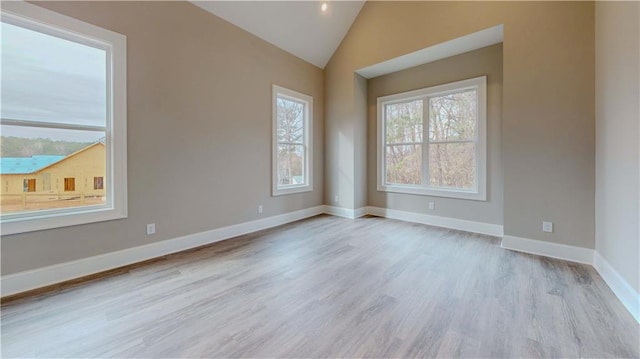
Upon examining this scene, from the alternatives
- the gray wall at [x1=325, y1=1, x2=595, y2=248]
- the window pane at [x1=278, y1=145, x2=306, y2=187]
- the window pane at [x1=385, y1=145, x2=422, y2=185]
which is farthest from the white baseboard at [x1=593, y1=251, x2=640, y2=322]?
the window pane at [x1=278, y1=145, x2=306, y2=187]

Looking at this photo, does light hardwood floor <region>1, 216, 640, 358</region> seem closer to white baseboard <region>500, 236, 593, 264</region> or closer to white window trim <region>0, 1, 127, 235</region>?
white baseboard <region>500, 236, 593, 264</region>

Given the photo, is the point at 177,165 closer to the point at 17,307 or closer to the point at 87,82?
the point at 87,82

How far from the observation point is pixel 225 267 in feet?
8.81

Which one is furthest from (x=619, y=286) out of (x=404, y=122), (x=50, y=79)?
(x=50, y=79)

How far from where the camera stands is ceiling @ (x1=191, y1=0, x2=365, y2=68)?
3.62 metres

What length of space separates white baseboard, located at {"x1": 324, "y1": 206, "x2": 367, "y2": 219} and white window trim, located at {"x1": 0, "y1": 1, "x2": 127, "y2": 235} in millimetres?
3507

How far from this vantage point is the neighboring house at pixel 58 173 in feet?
7.26

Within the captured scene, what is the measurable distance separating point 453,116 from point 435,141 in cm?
49

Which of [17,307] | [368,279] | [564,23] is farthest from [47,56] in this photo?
[564,23]

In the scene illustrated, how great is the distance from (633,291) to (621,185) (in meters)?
0.86

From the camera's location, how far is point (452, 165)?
4.31 meters

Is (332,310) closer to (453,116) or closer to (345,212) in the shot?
(345,212)

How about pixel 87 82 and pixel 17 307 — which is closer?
pixel 17 307

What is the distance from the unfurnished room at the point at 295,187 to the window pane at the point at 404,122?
0.05 m
